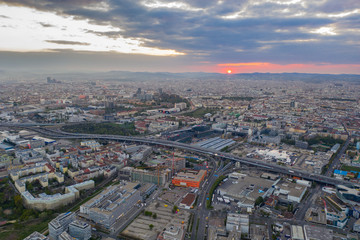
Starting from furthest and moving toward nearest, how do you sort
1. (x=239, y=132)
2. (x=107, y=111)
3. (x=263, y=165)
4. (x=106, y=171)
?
(x=107, y=111) → (x=239, y=132) → (x=263, y=165) → (x=106, y=171)

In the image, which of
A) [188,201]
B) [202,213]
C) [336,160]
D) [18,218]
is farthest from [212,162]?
[18,218]

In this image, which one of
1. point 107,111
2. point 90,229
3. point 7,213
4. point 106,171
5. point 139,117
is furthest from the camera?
point 107,111

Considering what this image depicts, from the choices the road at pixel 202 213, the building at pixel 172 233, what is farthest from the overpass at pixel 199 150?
the building at pixel 172 233

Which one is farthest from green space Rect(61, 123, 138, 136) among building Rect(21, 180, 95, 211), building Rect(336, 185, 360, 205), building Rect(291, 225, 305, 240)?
building Rect(336, 185, 360, 205)

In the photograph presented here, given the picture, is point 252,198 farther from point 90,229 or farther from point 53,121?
point 53,121

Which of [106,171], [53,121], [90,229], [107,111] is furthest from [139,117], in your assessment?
[90,229]

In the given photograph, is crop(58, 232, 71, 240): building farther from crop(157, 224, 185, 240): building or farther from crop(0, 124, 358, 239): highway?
crop(157, 224, 185, 240): building

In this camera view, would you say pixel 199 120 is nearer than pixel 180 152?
No
